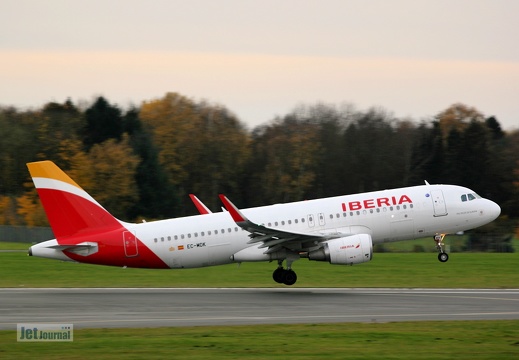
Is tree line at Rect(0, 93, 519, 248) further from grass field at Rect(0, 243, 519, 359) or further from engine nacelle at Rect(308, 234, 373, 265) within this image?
grass field at Rect(0, 243, 519, 359)

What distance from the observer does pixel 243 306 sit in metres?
29.9

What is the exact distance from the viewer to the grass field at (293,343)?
65.0ft

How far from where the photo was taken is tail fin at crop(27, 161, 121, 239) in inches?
1414

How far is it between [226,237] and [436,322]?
1315 centimetres

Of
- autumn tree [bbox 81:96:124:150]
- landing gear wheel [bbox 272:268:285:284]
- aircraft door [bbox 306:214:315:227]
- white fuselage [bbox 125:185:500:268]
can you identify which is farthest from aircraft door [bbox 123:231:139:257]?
autumn tree [bbox 81:96:124:150]

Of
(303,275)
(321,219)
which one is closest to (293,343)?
(321,219)

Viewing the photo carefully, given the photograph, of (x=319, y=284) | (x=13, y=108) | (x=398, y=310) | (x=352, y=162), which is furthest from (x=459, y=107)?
(x=398, y=310)

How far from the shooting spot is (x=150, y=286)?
38.6 meters

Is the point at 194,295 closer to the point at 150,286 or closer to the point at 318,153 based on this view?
the point at 150,286

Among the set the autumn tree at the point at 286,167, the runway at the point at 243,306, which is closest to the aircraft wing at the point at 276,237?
the runway at the point at 243,306

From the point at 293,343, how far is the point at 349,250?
531 inches

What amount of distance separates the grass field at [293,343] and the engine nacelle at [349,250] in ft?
31.7

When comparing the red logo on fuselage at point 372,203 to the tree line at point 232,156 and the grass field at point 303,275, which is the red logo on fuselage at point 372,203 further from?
the tree line at point 232,156

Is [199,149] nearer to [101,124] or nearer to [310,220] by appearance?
[101,124]
